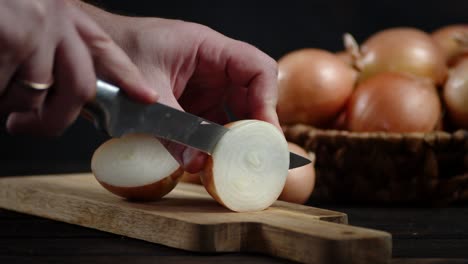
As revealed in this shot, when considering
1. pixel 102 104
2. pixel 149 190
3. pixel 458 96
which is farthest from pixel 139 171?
pixel 458 96

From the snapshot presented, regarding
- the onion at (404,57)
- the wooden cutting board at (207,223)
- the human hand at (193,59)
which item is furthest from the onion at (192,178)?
the onion at (404,57)

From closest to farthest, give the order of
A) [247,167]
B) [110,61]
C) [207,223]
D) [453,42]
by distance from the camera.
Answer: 1. [110,61]
2. [207,223]
3. [247,167]
4. [453,42]

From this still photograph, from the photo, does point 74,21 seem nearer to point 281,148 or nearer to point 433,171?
point 281,148

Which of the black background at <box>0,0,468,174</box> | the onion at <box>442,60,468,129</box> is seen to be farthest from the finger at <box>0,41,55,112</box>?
the black background at <box>0,0,468,174</box>

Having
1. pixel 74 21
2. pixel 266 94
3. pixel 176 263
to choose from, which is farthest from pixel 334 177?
pixel 74 21

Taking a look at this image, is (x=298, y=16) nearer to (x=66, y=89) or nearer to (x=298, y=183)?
(x=298, y=183)

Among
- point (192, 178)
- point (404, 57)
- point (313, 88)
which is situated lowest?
point (192, 178)

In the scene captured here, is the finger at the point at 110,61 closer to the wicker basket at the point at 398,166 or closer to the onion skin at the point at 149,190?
the onion skin at the point at 149,190
